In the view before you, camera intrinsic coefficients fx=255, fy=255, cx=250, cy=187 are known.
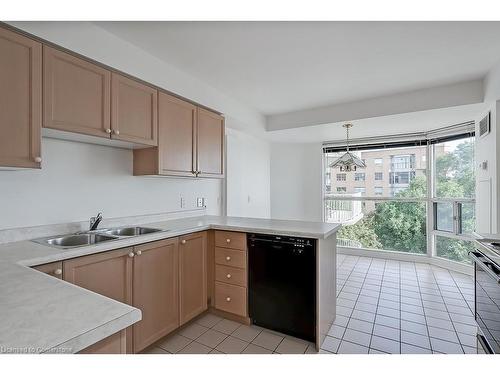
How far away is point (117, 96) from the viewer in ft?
6.45

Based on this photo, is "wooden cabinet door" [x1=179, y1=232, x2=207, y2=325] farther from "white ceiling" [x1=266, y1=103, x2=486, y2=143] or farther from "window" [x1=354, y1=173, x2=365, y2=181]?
"window" [x1=354, y1=173, x2=365, y2=181]

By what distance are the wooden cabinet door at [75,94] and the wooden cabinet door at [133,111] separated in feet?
0.20

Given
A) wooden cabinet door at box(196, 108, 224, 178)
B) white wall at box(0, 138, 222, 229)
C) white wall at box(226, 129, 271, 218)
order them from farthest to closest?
white wall at box(226, 129, 271, 218) → wooden cabinet door at box(196, 108, 224, 178) → white wall at box(0, 138, 222, 229)

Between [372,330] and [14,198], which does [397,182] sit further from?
[14,198]

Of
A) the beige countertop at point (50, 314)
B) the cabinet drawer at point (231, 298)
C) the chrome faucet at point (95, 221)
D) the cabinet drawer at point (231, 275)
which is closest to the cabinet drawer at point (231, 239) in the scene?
the cabinet drawer at point (231, 275)

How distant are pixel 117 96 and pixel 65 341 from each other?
1810 millimetres

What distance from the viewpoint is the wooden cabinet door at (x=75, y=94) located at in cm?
158

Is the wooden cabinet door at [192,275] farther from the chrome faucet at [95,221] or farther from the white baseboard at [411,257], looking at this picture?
the white baseboard at [411,257]

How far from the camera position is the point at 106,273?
1.65 metres

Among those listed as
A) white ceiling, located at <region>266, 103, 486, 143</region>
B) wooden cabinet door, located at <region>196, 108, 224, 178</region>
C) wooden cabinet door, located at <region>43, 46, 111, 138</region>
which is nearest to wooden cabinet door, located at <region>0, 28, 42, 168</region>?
wooden cabinet door, located at <region>43, 46, 111, 138</region>

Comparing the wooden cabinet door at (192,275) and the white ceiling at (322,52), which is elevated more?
the white ceiling at (322,52)

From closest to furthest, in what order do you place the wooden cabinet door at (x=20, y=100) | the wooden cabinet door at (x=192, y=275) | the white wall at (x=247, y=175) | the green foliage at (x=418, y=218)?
the wooden cabinet door at (x=20, y=100)
the wooden cabinet door at (x=192, y=275)
the green foliage at (x=418, y=218)
the white wall at (x=247, y=175)

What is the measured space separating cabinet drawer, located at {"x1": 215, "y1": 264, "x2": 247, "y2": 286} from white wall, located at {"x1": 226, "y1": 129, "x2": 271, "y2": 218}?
1378 mm

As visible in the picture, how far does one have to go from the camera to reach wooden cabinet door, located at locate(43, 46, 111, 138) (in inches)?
62.1
